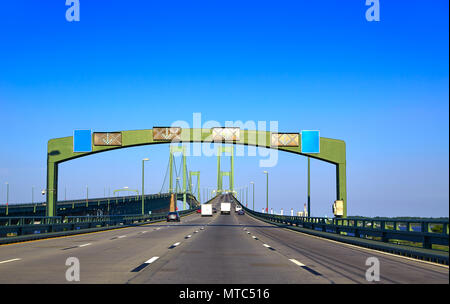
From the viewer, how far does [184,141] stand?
139ft

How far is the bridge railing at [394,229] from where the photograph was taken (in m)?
15.9

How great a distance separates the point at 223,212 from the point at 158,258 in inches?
4013

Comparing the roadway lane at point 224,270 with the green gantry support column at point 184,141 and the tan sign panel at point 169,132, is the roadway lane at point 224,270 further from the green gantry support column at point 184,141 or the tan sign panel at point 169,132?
the tan sign panel at point 169,132

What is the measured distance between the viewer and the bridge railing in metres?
15.9

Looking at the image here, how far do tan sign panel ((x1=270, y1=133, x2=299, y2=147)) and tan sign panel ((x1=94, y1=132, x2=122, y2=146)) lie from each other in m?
12.4

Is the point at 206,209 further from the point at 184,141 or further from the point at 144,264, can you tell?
the point at 144,264

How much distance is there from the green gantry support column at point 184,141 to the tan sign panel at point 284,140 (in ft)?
0.64

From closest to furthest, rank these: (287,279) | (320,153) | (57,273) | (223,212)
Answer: (287,279), (57,273), (320,153), (223,212)

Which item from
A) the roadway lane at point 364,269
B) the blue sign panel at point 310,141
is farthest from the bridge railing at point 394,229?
the blue sign panel at point 310,141
